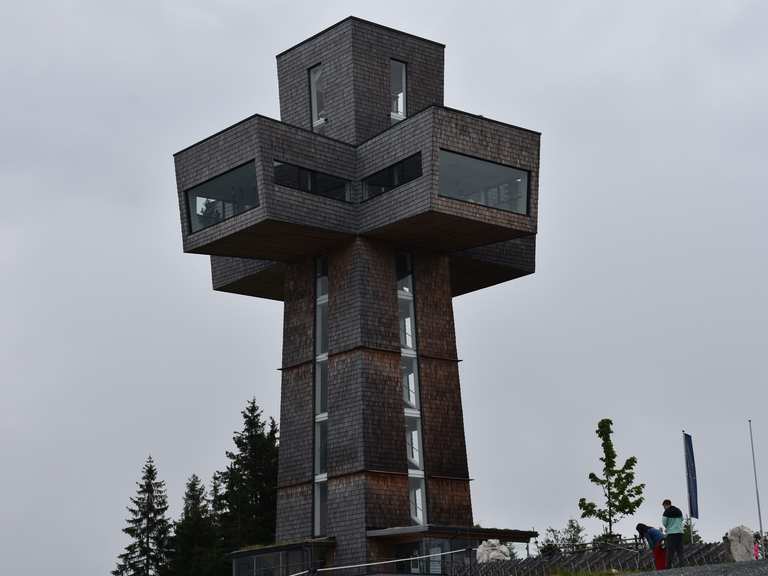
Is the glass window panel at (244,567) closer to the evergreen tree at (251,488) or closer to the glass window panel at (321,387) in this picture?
the glass window panel at (321,387)

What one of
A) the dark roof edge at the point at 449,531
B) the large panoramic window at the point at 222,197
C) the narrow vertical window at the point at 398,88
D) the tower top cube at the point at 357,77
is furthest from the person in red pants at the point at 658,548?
the narrow vertical window at the point at 398,88

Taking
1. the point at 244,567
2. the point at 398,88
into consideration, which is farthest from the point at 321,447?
the point at 398,88

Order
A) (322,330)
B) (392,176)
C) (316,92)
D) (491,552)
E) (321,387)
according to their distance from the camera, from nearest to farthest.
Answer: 1. (491,552)
2. (392,176)
3. (321,387)
4. (322,330)
5. (316,92)

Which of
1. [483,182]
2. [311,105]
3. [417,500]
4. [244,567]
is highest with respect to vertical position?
[311,105]

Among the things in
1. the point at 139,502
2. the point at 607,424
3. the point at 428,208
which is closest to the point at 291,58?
the point at 428,208

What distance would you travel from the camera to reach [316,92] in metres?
46.2

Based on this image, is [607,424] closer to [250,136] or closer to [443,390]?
[443,390]

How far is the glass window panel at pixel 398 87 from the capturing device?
45.7m

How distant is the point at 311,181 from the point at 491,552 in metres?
13.0

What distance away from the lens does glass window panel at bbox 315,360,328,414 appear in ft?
141

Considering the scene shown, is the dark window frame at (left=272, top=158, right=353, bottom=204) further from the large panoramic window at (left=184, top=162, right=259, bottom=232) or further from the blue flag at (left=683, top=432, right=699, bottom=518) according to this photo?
the blue flag at (left=683, top=432, right=699, bottom=518)

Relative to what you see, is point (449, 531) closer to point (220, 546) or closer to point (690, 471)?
point (690, 471)

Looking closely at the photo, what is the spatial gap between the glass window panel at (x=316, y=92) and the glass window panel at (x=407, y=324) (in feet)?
23.7

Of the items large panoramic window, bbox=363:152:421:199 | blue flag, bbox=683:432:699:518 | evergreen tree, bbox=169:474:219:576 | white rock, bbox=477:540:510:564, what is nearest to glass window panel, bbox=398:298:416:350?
large panoramic window, bbox=363:152:421:199
